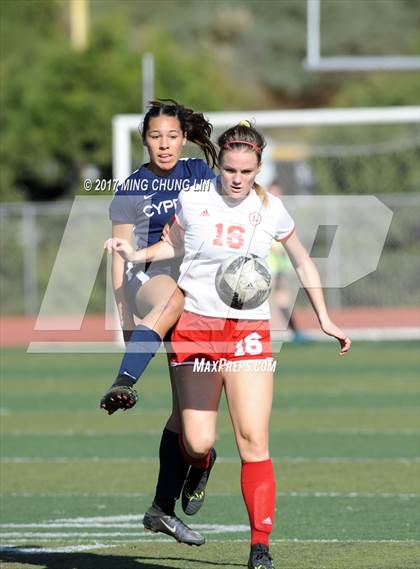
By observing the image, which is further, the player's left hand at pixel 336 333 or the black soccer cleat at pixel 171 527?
the black soccer cleat at pixel 171 527

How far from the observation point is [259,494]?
20.6ft

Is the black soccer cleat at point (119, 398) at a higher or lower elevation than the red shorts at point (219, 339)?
lower

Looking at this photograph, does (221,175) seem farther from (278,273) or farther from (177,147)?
(278,273)

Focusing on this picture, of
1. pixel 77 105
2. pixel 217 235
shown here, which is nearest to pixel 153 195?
pixel 217 235

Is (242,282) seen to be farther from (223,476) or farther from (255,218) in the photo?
(223,476)

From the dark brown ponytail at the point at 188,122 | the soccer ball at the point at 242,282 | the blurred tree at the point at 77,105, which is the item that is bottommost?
the blurred tree at the point at 77,105

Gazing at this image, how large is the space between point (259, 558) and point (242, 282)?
1.21 meters

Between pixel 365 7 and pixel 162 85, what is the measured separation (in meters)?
22.0

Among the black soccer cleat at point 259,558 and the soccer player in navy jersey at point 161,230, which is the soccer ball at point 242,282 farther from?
the black soccer cleat at point 259,558

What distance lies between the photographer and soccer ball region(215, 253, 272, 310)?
626 centimetres

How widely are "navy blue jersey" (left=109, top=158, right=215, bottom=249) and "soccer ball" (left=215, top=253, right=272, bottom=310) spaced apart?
2.05 feet

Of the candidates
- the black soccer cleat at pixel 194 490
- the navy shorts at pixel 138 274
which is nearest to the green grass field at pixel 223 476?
the black soccer cleat at pixel 194 490

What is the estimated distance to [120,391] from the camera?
6.20 meters

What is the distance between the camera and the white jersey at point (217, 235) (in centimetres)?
631
